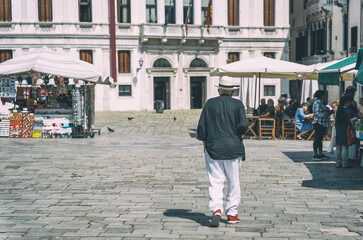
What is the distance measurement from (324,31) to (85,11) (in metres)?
16.7

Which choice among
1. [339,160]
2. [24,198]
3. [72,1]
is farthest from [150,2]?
[24,198]

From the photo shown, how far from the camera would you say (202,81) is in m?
40.9

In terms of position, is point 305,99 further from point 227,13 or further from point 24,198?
point 227,13

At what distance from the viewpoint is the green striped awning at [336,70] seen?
508 inches

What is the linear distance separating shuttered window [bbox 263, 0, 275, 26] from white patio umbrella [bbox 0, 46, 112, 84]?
2539 cm

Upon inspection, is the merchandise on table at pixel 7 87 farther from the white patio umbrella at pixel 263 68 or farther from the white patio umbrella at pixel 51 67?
the white patio umbrella at pixel 263 68

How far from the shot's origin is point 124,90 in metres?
38.9

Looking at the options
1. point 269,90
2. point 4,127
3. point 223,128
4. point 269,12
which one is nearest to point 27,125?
point 4,127

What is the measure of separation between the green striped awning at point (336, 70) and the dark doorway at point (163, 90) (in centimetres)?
2527

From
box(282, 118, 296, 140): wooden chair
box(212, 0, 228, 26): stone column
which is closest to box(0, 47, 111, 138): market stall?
box(282, 118, 296, 140): wooden chair

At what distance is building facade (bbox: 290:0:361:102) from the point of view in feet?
112

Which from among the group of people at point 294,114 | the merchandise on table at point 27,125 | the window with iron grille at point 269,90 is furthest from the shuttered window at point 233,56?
the merchandise on table at point 27,125

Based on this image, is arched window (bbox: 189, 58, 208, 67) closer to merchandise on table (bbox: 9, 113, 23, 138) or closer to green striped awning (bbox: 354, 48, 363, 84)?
merchandise on table (bbox: 9, 113, 23, 138)

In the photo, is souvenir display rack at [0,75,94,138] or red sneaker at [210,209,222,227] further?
souvenir display rack at [0,75,94,138]
